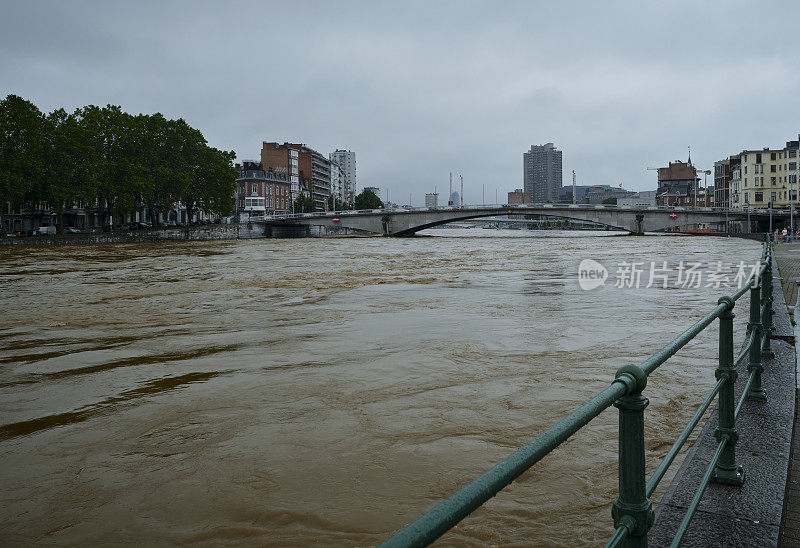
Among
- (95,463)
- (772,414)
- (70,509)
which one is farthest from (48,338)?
(772,414)

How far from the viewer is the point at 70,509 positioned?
4.47 meters

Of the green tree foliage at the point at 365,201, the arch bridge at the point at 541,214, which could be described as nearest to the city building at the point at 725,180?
the arch bridge at the point at 541,214

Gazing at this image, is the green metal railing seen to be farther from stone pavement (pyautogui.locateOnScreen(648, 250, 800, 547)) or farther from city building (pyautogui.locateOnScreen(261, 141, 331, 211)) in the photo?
city building (pyautogui.locateOnScreen(261, 141, 331, 211))

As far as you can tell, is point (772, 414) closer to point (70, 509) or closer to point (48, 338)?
point (70, 509)

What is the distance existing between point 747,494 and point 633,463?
72.7 inches

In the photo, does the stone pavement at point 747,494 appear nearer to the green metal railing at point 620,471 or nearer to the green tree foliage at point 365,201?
the green metal railing at point 620,471

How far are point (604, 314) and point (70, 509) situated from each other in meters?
10.4

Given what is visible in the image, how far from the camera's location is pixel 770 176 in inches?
4008

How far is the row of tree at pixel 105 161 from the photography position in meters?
47.3

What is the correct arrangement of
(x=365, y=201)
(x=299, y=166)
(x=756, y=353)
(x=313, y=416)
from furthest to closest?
(x=299, y=166)
(x=365, y=201)
(x=313, y=416)
(x=756, y=353)

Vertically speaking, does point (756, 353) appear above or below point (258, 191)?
below

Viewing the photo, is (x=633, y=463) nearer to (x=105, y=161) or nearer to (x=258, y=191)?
(x=105, y=161)

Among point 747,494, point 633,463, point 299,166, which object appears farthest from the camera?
point 299,166

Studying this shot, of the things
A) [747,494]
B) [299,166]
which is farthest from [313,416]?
[299,166]
